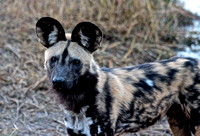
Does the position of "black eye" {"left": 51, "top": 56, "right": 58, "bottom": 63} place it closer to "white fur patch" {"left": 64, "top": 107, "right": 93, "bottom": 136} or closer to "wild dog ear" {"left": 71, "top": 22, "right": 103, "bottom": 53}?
"wild dog ear" {"left": 71, "top": 22, "right": 103, "bottom": 53}

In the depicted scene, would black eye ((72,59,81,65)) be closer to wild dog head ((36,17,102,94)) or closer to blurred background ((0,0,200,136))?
wild dog head ((36,17,102,94))

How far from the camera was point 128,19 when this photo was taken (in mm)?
5895

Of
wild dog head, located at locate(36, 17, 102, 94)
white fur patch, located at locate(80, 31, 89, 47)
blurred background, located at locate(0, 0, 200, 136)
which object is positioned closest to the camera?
wild dog head, located at locate(36, 17, 102, 94)

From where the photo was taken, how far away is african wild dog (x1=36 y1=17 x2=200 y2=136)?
270 cm

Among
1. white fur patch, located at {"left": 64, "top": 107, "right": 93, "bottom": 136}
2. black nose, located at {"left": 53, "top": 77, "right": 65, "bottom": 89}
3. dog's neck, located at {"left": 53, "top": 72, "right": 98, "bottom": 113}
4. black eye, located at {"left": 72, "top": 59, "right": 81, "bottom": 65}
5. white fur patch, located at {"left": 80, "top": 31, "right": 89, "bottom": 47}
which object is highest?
white fur patch, located at {"left": 80, "top": 31, "right": 89, "bottom": 47}

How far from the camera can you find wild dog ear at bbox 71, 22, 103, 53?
2.71m

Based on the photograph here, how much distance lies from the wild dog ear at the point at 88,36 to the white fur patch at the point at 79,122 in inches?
19.6

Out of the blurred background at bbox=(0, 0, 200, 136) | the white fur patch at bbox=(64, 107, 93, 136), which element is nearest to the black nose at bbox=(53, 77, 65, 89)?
the white fur patch at bbox=(64, 107, 93, 136)

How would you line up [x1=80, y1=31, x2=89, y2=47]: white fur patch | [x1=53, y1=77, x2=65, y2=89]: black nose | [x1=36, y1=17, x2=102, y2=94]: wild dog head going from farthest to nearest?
[x1=80, y1=31, x2=89, y2=47]: white fur patch, [x1=36, y1=17, x2=102, y2=94]: wild dog head, [x1=53, y1=77, x2=65, y2=89]: black nose

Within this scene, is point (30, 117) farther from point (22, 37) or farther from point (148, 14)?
point (148, 14)

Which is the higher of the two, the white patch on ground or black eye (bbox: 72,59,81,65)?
black eye (bbox: 72,59,81,65)

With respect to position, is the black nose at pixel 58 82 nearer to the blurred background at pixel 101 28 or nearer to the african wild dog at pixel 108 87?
the african wild dog at pixel 108 87

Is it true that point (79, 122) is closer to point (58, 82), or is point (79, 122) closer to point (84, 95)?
point (84, 95)

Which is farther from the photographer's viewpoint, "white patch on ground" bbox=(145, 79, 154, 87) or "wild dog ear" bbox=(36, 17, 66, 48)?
"white patch on ground" bbox=(145, 79, 154, 87)
